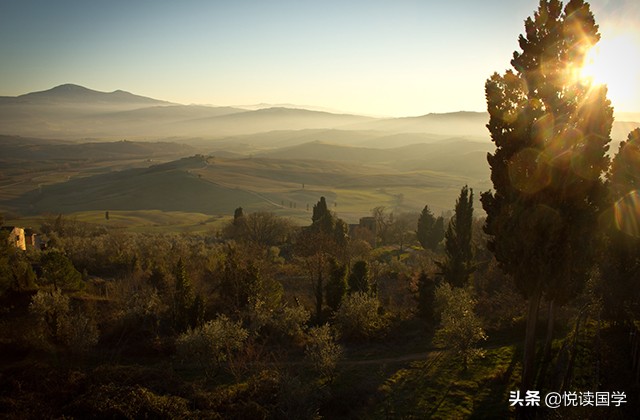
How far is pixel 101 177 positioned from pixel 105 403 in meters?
187

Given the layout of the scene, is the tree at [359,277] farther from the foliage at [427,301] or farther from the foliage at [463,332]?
the foliage at [463,332]

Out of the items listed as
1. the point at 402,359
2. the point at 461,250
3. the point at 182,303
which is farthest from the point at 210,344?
the point at 461,250

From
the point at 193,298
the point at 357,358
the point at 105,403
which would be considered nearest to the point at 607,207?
the point at 357,358

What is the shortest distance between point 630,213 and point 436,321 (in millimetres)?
14089

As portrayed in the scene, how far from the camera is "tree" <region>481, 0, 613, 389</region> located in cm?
1764

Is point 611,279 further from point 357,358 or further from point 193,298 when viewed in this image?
point 193,298

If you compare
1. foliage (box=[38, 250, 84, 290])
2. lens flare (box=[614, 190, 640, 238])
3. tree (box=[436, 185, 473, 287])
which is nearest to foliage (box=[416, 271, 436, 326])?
tree (box=[436, 185, 473, 287])

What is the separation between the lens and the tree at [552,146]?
1764 cm

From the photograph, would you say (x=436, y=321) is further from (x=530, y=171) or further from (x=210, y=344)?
(x=530, y=171)

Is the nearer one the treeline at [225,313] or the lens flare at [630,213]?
the treeline at [225,313]

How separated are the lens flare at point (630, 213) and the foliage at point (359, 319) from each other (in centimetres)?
1532

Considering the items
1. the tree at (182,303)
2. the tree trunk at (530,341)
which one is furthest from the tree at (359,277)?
the tree trunk at (530,341)

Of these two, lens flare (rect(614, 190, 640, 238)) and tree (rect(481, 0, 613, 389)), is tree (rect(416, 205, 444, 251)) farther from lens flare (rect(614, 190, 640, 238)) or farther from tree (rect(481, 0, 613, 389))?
tree (rect(481, 0, 613, 389))

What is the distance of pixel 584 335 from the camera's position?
84.0ft
